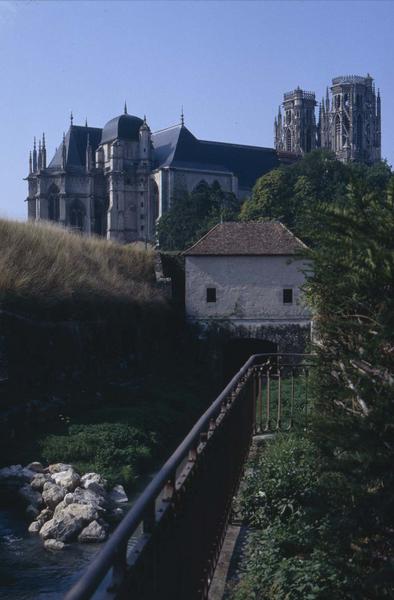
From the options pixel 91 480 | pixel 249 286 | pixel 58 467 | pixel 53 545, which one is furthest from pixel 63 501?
pixel 249 286

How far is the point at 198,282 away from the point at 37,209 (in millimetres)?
52404

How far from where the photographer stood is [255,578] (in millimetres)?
4871

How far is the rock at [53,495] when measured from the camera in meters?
15.6

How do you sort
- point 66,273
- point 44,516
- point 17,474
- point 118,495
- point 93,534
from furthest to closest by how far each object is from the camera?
point 66,273 < point 17,474 < point 118,495 < point 44,516 < point 93,534

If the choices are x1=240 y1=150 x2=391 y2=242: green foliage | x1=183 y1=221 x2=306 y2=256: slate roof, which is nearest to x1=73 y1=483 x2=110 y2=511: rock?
x1=183 y1=221 x2=306 y2=256: slate roof

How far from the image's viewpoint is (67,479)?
53.9ft

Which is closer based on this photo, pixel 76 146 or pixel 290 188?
pixel 290 188

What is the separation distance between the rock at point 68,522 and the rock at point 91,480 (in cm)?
144

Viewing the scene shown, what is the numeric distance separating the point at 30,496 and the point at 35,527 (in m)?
1.46

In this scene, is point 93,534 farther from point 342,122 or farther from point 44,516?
point 342,122

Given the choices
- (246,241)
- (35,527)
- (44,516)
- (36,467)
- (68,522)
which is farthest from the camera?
(246,241)

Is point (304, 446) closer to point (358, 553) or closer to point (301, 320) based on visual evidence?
point (358, 553)

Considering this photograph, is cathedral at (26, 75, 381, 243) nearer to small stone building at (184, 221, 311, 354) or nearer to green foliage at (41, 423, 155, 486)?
small stone building at (184, 221, 311, 354)

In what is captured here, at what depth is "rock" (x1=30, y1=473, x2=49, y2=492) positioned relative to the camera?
16.3 meters
